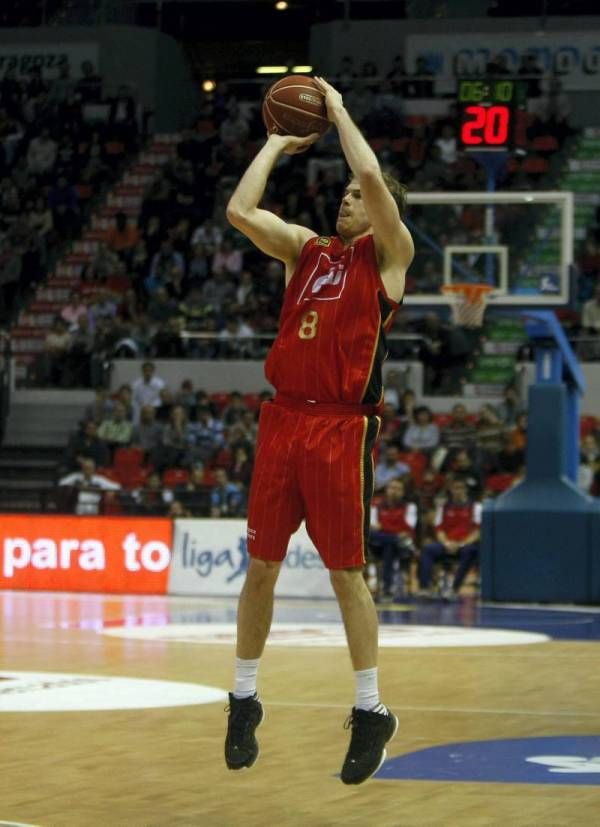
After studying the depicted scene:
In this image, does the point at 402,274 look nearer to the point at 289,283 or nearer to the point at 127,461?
the point at 289,283

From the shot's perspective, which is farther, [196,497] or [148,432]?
[148,432]

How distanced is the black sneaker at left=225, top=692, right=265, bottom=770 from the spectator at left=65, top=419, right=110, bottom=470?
14.4 m

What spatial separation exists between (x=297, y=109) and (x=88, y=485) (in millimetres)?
13207

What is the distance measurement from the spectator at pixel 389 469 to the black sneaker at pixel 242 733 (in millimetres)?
12335

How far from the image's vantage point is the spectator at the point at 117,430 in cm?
2064

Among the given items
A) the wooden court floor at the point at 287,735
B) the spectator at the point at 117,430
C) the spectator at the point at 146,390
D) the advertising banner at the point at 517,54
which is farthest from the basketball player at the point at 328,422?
the advertising banner at the point at 517,54

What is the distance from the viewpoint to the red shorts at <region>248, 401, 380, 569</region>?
573 cm

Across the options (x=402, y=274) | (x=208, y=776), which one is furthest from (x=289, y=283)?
(x=208, y=776)

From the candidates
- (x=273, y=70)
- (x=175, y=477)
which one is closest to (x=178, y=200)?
(x=273, y=70)

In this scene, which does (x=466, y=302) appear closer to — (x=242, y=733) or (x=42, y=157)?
(x=242, y=733)

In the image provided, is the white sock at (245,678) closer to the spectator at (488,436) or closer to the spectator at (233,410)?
the spectator at (488,436)

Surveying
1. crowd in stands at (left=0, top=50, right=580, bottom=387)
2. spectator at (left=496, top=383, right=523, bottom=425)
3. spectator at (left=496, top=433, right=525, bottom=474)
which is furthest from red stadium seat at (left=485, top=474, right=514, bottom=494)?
crowd in stands at (left=0, top=50, right=580, bottom=387)

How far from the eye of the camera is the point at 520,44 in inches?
1058

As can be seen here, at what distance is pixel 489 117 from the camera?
48.0ft
